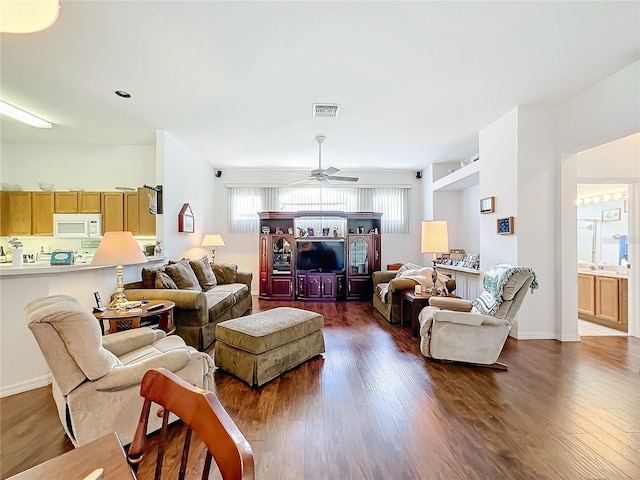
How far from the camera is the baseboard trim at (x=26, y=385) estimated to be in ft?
8.23

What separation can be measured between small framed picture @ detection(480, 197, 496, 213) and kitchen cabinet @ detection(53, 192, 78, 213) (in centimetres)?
650

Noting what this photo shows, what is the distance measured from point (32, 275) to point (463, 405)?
12.7 ft

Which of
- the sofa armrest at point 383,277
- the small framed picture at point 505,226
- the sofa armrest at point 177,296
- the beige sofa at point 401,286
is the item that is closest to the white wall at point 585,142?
the small framed picture at point 505,226

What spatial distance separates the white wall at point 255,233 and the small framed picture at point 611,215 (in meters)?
3.29

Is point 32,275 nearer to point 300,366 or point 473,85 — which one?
point 300,366

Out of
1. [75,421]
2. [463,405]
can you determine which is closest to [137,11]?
[75,421]

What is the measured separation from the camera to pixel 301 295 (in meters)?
6.40

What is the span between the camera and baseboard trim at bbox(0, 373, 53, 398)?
251 centimetres

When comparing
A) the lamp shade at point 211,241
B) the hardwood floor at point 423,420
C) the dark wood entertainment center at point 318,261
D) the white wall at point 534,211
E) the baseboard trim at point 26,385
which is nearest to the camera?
the hardwood floor at point 423,420

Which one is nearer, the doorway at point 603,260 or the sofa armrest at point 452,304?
the sofa armrest at point 452,304

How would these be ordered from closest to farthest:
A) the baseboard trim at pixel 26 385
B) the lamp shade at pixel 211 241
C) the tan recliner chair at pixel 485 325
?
the baseboard trim at pixel 26 385 → the tan recliner chair at pixel 485 325 → the lamp shade at pixel 211 241

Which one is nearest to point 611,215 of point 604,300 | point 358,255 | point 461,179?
point 604,300

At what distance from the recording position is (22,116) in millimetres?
3828

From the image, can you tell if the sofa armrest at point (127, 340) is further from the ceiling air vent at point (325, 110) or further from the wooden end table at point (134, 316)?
the ceiling air vent at point (325, 110)
